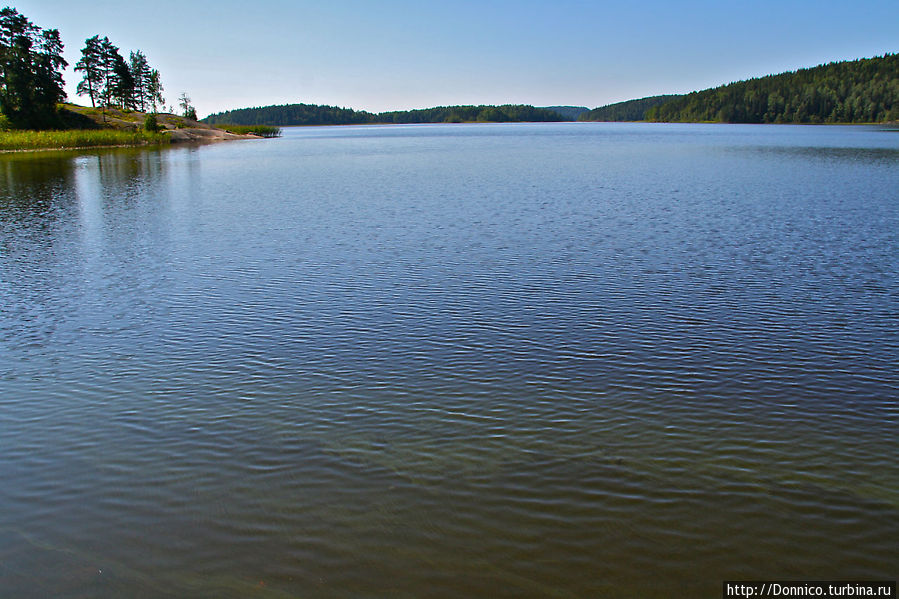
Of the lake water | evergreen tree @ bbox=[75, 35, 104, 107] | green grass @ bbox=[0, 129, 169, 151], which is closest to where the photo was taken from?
the lake water

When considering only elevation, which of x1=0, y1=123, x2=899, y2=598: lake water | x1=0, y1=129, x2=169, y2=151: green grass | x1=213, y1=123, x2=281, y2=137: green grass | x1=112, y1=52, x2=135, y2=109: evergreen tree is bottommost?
x1=0, y1=123, x2=899, y2=598: lake water

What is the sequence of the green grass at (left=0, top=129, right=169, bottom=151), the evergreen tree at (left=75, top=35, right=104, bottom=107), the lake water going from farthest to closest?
the evergreen tree at (left=75, top=35, right=104, bottom=107)
the green grass at (left=0, top=129, right=169, bottom=151)
the lake water

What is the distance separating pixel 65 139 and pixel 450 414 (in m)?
95.1

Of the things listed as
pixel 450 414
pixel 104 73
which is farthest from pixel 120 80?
pixel 450 414

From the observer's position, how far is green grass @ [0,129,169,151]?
8231cm

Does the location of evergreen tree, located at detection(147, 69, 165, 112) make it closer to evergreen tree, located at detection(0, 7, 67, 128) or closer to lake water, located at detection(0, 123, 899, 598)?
evergreen tree, located at detection(0, 7, 67, 128)

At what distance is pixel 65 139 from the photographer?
86.9 metres

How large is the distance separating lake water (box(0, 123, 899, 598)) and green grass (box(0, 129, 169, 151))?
71.2 meters

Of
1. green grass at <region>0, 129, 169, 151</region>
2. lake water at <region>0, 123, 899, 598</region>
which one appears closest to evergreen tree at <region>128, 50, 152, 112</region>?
green grass at <region>0, 129, 169, 151</region>

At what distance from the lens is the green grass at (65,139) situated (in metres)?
82.3

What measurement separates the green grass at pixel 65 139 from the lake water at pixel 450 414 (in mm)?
71151

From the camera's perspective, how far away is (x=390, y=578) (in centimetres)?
684

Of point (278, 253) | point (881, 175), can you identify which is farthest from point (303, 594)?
point (881, 175)

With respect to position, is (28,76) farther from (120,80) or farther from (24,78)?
(120,80)
